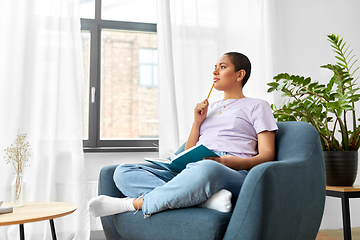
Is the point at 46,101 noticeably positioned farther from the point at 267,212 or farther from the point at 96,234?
the point at 267,212

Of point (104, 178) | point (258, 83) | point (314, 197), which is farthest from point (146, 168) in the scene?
point (258, 83)

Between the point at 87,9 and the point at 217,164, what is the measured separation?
6.24ft

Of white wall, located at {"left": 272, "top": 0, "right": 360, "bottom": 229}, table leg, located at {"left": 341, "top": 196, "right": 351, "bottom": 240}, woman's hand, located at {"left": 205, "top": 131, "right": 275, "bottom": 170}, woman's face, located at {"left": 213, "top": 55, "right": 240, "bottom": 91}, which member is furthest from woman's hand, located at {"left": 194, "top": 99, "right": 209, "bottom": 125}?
white wall, located at {"left": 272, "top": 0, "right": 360, "bottom": 229}

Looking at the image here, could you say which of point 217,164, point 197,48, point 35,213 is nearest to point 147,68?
point 197,48

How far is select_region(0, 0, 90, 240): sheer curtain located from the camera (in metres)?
2.10

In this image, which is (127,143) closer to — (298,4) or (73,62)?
(73,62)

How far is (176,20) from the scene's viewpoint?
240 cm

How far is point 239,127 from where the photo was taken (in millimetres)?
1546

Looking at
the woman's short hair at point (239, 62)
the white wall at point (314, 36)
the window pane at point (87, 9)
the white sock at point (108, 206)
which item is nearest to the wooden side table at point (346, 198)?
the woman's short hair at point (239, 62)

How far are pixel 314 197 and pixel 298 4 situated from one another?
2.02 m

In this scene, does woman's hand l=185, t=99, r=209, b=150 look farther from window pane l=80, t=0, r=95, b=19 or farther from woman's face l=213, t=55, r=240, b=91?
window pane l=80, t=0, r=95, b=19

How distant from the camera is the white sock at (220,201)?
1.10 m

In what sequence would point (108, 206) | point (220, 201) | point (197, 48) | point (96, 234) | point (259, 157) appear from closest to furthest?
1. point (220, 201)
2. point (108, 206)
3. point (259, 157)
4. point (96, 234)
5. point (197, 48)

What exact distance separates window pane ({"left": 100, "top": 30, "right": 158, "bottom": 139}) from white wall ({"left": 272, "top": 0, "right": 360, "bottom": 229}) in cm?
110
